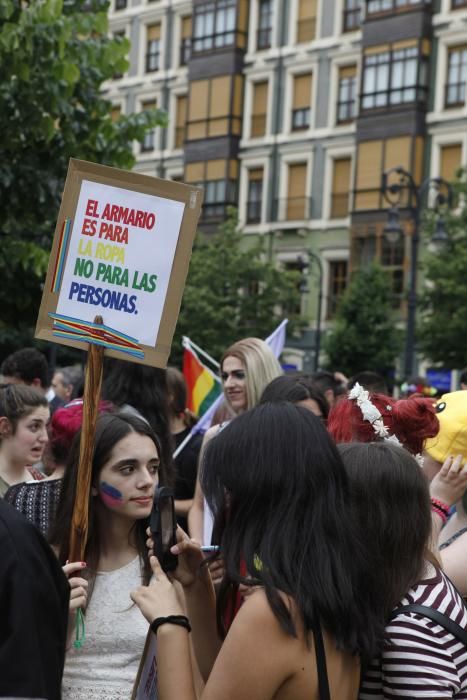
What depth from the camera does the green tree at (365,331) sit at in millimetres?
Result: 33969

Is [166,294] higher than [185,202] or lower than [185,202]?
lower

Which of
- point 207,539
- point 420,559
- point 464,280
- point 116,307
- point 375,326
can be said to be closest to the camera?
point 420,559

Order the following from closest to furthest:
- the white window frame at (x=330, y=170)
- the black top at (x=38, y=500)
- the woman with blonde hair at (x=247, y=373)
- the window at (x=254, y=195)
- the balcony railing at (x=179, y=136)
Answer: the black top at (x=38, y=500), the woman with blonde hair at (x=247, y=373), the white window frame at (x=330, y=170), the window at (x=254, y=195), the balcony railing at (x=179, y=136)

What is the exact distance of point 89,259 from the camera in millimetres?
3672

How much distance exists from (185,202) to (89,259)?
0.35 m

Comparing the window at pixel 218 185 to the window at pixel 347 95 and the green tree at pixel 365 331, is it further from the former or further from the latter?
the green tree at pixel 365 331

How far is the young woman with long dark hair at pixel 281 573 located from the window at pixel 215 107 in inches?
1583

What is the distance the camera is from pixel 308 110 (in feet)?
134

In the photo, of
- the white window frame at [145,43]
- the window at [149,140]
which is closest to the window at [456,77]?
the window at [149,140]

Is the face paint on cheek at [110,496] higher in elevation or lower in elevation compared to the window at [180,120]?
lower

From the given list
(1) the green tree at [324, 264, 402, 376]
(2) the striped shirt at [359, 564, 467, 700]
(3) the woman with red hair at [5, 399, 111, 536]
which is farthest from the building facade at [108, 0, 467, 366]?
(2) the striped shirt at [359, 564, 467, 700]

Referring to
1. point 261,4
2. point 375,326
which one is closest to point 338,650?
point 375,326

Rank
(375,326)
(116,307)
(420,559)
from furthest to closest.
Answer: (375,326) → (116,307) → (420,559)

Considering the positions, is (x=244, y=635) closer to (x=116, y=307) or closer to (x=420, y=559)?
(x=420, y=559)
